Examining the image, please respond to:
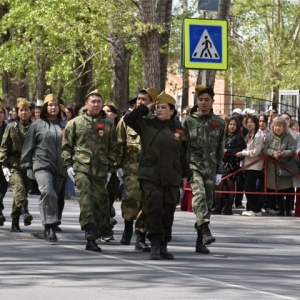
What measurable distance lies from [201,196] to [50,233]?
6.78ft

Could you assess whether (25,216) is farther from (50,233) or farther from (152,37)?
(152,37)

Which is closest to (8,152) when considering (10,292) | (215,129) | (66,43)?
(215,129)

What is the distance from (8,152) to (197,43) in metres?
3.42

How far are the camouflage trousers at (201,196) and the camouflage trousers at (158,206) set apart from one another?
0.62 m

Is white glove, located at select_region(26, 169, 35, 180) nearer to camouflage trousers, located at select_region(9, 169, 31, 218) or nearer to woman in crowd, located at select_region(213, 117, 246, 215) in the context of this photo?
camouflage trousers, located at select_region(9, 169, 31, 218)

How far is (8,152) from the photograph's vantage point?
627 inches

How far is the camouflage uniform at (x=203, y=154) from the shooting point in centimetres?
1372

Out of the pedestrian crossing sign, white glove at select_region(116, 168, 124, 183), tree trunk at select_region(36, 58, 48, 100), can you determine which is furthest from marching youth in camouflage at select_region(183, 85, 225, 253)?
tree trunk at select_region(36, 58, 48, 100)

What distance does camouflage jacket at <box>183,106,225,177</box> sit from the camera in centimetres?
1377

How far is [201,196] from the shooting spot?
13695 mm

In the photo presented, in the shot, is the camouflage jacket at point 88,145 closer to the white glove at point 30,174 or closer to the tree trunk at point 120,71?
the white glove at point 30,174

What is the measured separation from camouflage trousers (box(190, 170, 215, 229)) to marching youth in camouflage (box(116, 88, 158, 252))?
62cm

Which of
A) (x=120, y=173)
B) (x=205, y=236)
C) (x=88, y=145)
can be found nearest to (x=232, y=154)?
(x=120, y=173)

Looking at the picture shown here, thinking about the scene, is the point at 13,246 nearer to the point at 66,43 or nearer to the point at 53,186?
the point at 53,186
